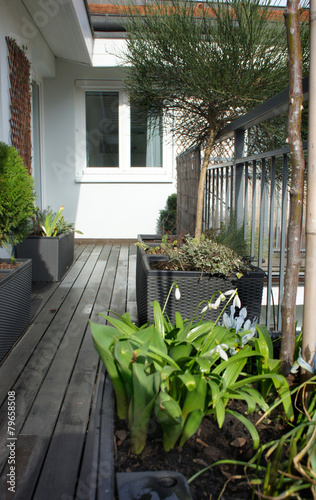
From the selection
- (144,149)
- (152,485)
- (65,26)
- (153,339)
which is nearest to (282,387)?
(153,339)

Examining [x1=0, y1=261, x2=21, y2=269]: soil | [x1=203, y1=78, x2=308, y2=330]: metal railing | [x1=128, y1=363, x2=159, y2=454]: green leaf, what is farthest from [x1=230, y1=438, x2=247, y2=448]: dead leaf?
[x1=0, y1=261, x2=21, y2=269]: soil

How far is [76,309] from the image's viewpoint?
11.6 ft

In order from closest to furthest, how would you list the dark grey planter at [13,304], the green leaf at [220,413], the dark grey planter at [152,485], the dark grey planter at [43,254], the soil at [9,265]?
the dark grey planter at [152,485] → the green leaf at [220,413] → the dark grey planter at [13,304] → the soil at [9,265] → the dark grey planter at [43,254]

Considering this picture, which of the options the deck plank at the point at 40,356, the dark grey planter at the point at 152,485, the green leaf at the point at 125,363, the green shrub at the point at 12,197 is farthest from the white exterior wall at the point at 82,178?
the dark grey planter at the point at 152,485

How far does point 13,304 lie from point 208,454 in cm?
184

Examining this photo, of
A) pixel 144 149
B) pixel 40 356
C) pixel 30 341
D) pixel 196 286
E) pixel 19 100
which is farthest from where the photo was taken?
pixel 144 149

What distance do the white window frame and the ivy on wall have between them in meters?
1.74

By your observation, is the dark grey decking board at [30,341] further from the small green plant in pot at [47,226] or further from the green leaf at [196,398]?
the green leaf at [196,398]

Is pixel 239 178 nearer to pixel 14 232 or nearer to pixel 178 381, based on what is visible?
pixel 14 232

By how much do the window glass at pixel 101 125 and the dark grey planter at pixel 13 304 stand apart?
14.3 ft

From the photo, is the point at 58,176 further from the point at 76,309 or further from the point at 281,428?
the point at 281,428

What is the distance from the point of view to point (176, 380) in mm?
1275

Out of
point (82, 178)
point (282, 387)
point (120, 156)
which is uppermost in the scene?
point (120, 156)

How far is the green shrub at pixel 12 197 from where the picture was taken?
2.84m
